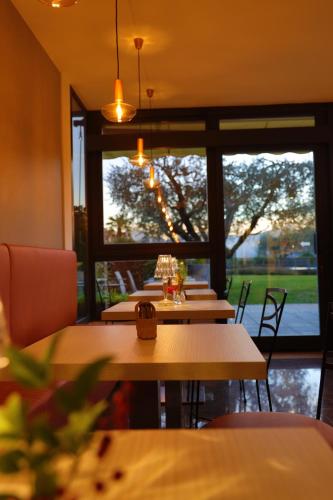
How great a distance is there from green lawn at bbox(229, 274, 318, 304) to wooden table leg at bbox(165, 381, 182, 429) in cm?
404

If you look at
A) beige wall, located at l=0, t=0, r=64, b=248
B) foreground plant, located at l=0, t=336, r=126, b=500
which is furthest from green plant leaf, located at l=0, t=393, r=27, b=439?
beige wall, located at l=0, t=0, r=64, b=248

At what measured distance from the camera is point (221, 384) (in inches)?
165

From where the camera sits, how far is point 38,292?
2.88m

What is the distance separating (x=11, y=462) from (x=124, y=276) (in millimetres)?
5443

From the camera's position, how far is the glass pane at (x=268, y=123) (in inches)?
230

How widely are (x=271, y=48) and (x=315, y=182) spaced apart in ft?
6.69

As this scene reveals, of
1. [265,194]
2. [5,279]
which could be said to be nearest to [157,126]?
[265,194]

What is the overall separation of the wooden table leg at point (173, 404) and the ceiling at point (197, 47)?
2.89m

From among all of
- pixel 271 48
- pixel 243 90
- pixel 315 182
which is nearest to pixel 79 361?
pixel 271 48

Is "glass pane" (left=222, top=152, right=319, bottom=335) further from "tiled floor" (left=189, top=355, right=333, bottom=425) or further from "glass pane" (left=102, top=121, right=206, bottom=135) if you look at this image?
"tiled floor" (left=189, top=355, right=333, bottom=425)

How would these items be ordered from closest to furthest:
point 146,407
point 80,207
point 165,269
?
point 146,407, point 165,269, point 80,207

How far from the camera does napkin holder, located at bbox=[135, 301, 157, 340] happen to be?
1813 mm

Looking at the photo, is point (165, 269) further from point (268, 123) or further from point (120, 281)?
point (268, 123)

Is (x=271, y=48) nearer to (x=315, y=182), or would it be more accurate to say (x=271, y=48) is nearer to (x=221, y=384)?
(x=315, y=182)
